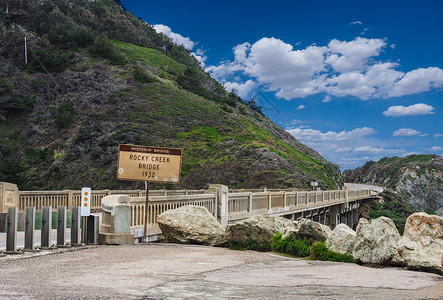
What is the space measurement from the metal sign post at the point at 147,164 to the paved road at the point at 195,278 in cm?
340

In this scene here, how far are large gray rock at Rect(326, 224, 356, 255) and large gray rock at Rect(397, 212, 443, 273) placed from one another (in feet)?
4.45

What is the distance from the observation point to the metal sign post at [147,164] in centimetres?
1311

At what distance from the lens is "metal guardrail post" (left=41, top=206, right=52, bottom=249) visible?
33.3 ft

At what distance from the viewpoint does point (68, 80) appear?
2731 inches

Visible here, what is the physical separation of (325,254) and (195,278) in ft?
14.4

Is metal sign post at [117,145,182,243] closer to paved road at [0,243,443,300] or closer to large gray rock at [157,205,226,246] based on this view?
large gray rock at [157,205,226,246]

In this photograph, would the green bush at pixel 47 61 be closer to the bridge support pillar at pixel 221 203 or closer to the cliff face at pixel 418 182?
the bridge support pillar at pixel 221 203

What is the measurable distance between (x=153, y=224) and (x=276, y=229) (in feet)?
12.8

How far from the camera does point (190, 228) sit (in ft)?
41.1

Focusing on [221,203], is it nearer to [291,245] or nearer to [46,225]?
[291,245]

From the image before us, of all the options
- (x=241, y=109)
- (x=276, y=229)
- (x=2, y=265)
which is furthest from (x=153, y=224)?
(x=241, y=109)

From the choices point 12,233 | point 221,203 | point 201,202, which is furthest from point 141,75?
point 12,233

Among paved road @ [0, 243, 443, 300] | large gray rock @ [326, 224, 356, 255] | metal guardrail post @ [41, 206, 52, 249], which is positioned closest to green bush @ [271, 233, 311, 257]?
large gray rock @ [326, 224, 356, 255]

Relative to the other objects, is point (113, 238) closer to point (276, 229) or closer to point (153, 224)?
point (153, 224)
